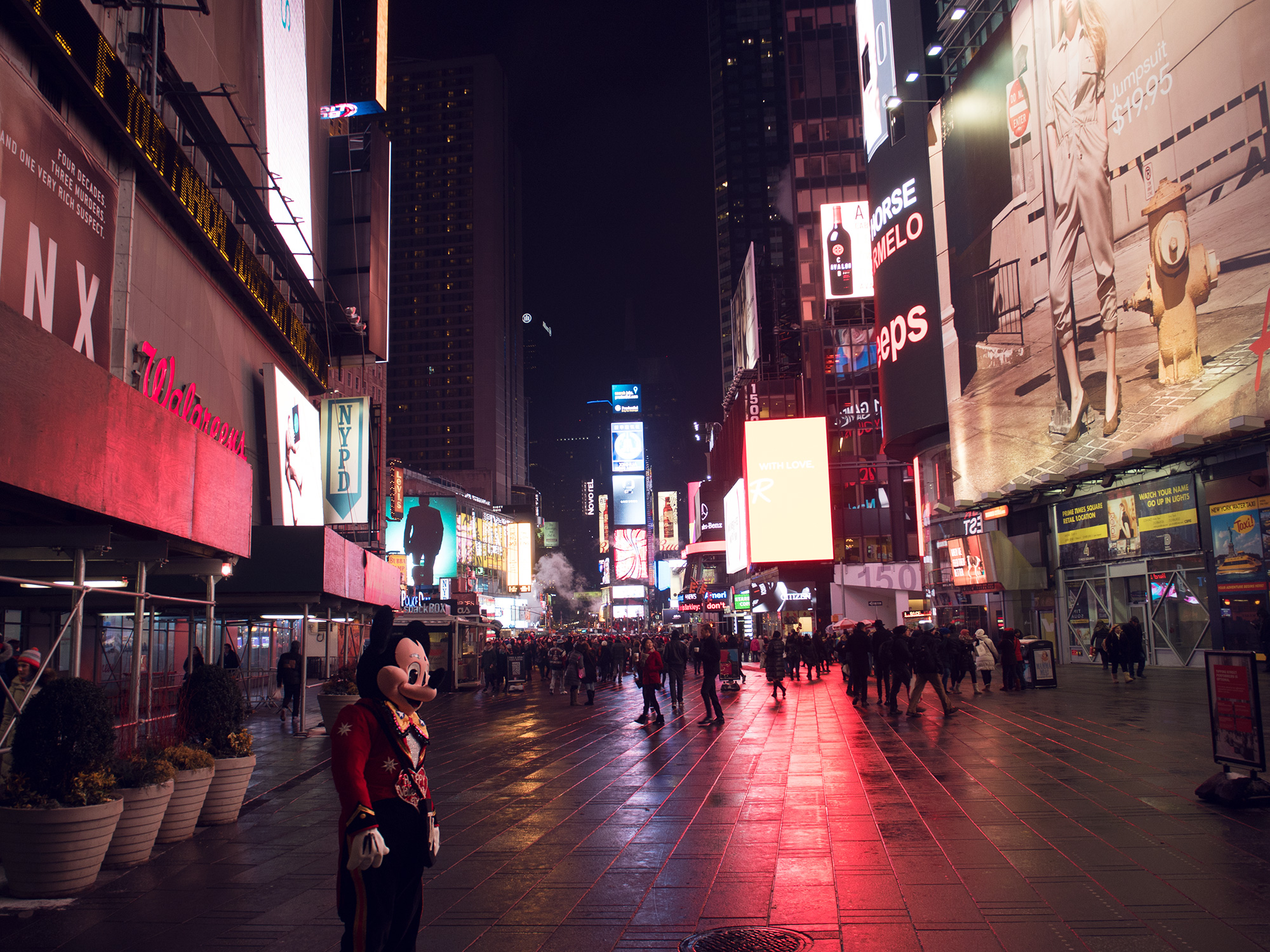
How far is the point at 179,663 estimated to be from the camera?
20922mm

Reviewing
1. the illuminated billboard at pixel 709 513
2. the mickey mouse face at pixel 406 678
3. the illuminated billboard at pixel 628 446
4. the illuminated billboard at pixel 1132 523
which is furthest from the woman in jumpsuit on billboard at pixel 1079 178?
the illuminated billboard at pixel 628 446

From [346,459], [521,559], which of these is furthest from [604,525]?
[346,459]

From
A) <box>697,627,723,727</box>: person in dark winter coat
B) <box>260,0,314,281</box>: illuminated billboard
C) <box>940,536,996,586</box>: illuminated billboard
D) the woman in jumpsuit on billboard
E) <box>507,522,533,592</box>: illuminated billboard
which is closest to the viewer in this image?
<box>697,627,723,727</box>: person in dark winter coat

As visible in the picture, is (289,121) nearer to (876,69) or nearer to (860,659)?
(860,659)

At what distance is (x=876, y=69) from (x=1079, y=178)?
81.0ft

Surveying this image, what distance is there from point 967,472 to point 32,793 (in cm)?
3561

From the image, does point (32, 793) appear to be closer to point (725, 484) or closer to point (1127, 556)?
point (1127, 556)

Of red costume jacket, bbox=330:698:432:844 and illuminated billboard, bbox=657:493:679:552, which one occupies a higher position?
illuminated billboard, bbox=657:493:679:552

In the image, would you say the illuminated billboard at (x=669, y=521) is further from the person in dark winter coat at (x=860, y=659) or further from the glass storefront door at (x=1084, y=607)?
the person in dark winter coat at (x=860, y=659)

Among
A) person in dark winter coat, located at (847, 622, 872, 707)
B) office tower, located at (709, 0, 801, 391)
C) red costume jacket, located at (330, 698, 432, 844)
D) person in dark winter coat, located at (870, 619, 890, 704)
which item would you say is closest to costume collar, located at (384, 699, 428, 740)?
red costume jacket, located at (330, 698, 432, 844)

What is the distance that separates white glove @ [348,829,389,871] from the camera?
3.70 m

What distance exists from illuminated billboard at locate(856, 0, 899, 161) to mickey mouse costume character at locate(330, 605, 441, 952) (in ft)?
152

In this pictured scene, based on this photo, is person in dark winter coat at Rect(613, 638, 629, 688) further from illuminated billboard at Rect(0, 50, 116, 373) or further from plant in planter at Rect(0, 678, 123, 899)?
plant in planter at Rect(0, 678, 123, 899)

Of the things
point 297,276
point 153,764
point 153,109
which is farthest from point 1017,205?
point 153,764
